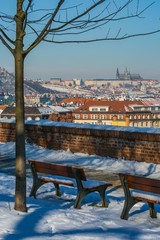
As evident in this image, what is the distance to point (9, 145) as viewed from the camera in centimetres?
1366

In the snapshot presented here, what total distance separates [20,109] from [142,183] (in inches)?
65.9

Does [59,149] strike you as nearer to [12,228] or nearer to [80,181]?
[80,181]

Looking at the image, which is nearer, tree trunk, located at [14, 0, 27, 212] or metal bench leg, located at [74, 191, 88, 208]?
tree trunk, located at [14, 0, 27, 212]

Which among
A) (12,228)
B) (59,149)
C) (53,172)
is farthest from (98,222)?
(59,149)

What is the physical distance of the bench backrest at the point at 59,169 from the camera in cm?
677

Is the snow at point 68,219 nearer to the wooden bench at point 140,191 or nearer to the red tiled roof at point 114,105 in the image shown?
the wooden bench at point 140,191

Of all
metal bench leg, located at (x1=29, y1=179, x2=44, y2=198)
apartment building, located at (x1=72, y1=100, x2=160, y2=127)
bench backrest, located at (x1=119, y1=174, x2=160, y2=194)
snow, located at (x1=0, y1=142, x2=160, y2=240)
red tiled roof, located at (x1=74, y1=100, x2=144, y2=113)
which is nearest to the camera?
snow, located at (x1=0, y1=142, x2=160, y2=240)

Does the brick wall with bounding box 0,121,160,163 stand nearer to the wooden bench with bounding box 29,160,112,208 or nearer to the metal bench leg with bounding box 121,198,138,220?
the wooden bench with bounding box 29,160,112,208

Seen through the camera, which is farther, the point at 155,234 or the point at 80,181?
the point at 80,181

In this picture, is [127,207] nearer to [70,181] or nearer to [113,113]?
[70,181]

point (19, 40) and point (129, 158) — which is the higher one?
point (19, 40)

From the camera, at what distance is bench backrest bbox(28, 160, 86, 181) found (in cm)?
677

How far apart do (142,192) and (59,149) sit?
667 centimetres

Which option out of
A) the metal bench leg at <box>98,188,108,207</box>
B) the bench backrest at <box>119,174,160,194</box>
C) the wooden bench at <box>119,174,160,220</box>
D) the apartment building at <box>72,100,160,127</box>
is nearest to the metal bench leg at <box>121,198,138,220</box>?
the wooden bench at <box>119,174,160,220</box>
